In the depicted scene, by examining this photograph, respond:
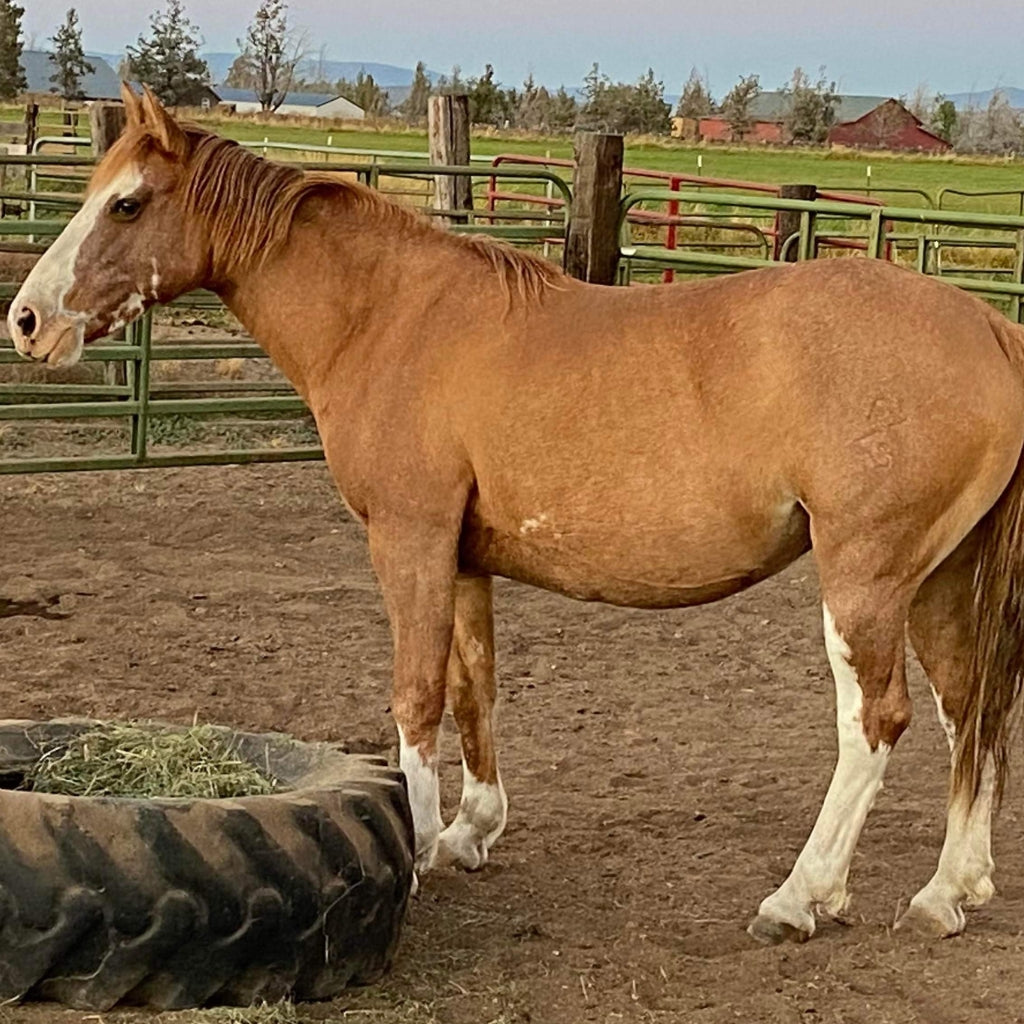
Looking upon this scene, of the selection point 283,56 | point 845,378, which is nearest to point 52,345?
point 845,378

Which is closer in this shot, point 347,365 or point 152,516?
point 347,365

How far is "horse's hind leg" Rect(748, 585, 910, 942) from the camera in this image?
3398 mm

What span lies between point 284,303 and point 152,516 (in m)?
3.64

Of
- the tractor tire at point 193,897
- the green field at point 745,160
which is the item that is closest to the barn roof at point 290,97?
the green field at point 745,160

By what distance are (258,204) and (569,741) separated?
6.18 ft

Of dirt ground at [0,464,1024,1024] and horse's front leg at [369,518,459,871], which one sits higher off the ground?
horse's front leg at [369,518,459,871]

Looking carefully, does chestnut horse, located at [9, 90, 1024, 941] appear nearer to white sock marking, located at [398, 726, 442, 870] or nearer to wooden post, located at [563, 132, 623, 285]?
white sock marking, located at [398, 726, 442, 870]

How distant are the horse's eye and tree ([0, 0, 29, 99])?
53.6 m

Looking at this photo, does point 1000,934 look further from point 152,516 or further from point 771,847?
point 152,516

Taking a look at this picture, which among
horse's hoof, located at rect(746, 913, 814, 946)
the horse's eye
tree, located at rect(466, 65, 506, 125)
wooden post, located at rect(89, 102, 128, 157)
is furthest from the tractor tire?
tree, located at rect(466, 65, 506, 125)

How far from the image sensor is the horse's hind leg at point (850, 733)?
3.40 metres

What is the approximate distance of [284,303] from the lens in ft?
13.1

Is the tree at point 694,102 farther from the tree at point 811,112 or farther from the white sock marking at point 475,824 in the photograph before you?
the white sock marking at point 475,824

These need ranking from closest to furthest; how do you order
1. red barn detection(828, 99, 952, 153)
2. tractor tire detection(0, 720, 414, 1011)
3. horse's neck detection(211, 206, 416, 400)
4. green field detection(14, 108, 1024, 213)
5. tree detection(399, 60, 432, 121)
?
1. tractor tire detection(0, 720, 414, 1011)
2. horse's neck detection(211, 206, 416, 400)
3. green field detection(14, 108, 1024, 213)
4. tree detection(399, 60, 432, 121)
5. red barn detection(828, 99, 952, 153)
